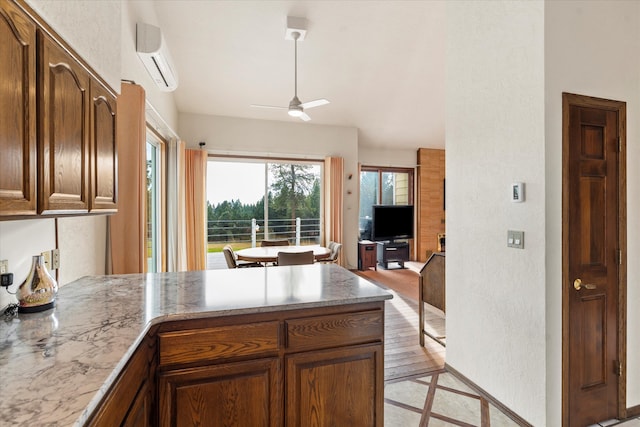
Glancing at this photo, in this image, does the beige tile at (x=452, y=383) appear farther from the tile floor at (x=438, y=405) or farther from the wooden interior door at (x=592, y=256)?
the wooden interior door at (x=592, y=256)

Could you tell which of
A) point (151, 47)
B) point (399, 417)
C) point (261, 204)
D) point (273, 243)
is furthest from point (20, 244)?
point (261, 204)

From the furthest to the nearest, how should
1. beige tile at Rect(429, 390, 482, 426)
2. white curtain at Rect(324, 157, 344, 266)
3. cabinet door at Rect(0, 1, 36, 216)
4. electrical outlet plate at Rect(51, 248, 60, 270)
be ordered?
1. white curtain at Rect(324, 157, 344, 266)
2. beige tile at Rect(429, 390, 482, 426)
3. electrical outlet plate at Rect(51, 248, 60, 270)
4. cabinet door at Rect(0, 1, 36, 216)

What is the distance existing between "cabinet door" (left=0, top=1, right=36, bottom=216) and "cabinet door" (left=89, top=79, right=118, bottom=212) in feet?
1.58

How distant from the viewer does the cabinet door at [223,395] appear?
132 centimetres

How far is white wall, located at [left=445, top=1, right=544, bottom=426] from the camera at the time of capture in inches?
71.8

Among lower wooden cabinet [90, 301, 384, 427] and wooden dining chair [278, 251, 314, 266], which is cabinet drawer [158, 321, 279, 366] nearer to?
lower wooden cabinet [90, 301, 384, 427]

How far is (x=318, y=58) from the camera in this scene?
4.41 m

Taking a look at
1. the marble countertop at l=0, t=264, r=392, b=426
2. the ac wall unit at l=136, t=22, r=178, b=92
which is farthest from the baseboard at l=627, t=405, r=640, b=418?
the ac wall unit at l=136, t=22, r=178, b=92

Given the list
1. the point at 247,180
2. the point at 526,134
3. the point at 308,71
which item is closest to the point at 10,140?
the point at 526,134

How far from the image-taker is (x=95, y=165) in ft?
5.08

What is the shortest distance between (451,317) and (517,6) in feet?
7.16

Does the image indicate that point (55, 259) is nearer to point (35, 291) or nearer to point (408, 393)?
point (35, 291)

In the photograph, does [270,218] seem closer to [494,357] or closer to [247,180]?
[247,180]

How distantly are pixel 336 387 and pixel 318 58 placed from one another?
13.6 ft
